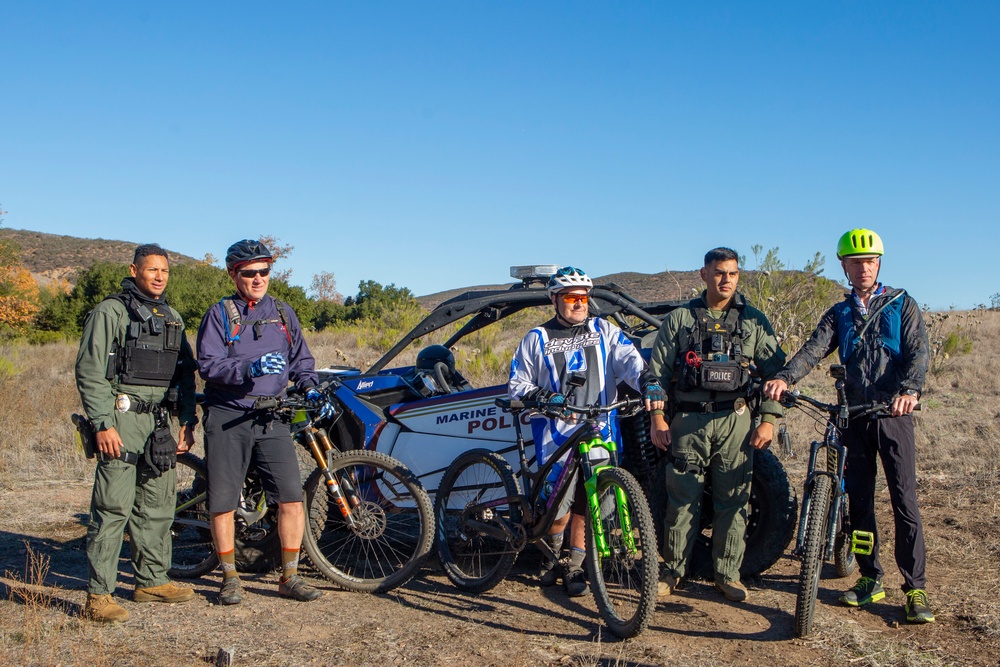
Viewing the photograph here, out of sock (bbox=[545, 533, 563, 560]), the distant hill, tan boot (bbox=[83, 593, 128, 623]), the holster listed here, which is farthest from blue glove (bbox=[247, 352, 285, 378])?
the distant hill

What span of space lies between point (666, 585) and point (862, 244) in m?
2.20

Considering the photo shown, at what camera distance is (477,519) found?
5.10 metres

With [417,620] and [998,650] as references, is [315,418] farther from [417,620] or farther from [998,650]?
[998,650]

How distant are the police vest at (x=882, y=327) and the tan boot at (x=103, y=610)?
4239mm

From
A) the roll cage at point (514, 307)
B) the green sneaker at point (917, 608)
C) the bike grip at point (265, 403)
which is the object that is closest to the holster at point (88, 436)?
the bike grip at point (265, 403)

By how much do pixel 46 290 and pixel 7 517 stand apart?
2412 cm

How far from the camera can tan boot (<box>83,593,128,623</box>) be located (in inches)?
179

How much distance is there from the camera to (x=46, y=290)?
28203 millimetres

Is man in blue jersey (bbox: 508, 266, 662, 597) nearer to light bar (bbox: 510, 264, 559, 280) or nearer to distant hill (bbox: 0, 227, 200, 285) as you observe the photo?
light bar (bbox: 510, 264, 559, 280)

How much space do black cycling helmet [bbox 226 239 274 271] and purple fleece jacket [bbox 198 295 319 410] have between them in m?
0.24

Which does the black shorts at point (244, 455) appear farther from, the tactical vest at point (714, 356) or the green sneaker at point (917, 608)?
the green sneaker at point (917, 608)

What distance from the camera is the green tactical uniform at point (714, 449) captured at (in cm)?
473

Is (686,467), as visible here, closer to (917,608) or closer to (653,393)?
(653,393)

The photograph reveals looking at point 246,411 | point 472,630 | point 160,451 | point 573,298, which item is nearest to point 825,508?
point 573,298
